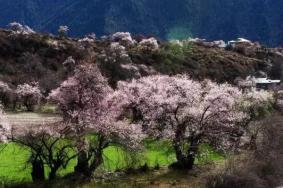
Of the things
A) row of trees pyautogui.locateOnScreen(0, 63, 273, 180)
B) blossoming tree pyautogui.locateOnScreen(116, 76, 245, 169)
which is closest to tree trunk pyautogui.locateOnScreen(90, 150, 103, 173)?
row of trees pyautogui.locateOnScreen(0, 63, 273, 180)

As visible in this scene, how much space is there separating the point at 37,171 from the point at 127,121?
35.2ft

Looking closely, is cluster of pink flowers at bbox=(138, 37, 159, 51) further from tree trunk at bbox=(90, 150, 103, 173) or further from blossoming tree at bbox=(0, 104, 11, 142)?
blossoming tree at bbox=(0, 104, 11, 142)

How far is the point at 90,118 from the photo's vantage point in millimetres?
41281

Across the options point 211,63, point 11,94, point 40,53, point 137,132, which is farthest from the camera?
point 211,63

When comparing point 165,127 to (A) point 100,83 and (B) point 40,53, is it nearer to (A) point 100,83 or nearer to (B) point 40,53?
(A) point 100,83

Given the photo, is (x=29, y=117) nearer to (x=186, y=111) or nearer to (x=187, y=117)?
(x=186, y=111)

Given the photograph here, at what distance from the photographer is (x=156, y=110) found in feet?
158

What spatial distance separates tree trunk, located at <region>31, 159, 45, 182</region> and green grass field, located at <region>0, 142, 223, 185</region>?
1.80 feet

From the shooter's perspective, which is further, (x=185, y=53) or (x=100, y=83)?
(x=185, y=53)

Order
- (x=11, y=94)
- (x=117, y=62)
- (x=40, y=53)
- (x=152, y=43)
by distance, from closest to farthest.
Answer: (x=11, y=94) < (x=117, y=62) < (x=40, y=53) < (x=152, y=43)

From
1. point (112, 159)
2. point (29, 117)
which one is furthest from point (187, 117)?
point (29, 117)

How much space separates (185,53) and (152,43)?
11.5 meters

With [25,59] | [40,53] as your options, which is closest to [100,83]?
[25,59]

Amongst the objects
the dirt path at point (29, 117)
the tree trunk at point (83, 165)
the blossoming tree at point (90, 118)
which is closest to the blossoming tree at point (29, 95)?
the dirt path at point (29, 117)
